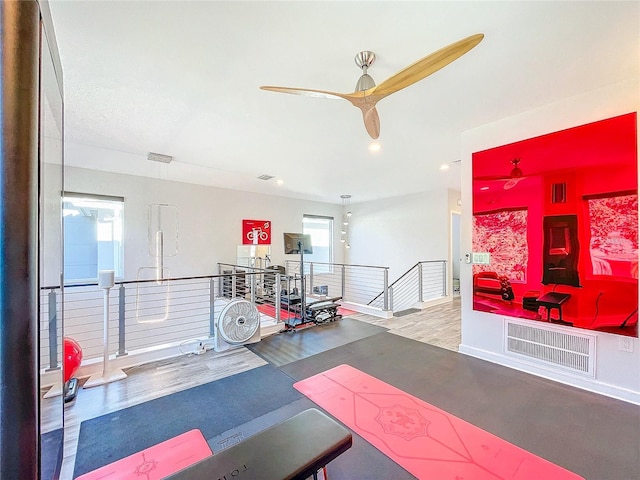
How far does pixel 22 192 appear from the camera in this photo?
2.26ft

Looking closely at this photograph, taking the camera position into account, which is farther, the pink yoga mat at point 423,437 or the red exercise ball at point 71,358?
the red exercise ball at point 71,358

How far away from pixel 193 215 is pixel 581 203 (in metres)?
6.02

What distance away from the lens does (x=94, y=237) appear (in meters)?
4.69

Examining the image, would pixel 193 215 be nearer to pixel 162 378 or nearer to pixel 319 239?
pixel 162 378

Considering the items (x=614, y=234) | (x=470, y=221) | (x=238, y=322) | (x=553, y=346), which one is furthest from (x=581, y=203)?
(x=238, y=322)

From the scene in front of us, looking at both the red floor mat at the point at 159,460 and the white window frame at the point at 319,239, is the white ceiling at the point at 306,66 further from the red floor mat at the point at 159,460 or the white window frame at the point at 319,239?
the white window frame at the point at 319,239

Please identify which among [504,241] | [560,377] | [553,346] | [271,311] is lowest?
[271,311]

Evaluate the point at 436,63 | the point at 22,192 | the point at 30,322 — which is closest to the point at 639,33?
the point at 436,63

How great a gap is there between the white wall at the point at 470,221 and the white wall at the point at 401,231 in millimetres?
2940

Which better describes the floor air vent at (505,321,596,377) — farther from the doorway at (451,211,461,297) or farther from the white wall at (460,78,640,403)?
the doorway at (451,211,461,297)

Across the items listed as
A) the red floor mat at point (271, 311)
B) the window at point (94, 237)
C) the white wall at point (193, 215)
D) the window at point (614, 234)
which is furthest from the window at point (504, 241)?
the window at point (94, 237)

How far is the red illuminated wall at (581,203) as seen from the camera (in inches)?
93.0

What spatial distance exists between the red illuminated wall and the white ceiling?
0.46 meters

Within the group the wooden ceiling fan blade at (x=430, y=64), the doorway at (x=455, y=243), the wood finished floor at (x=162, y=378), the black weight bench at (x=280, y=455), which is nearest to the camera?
the black weight bench at (x=280, y=455)
